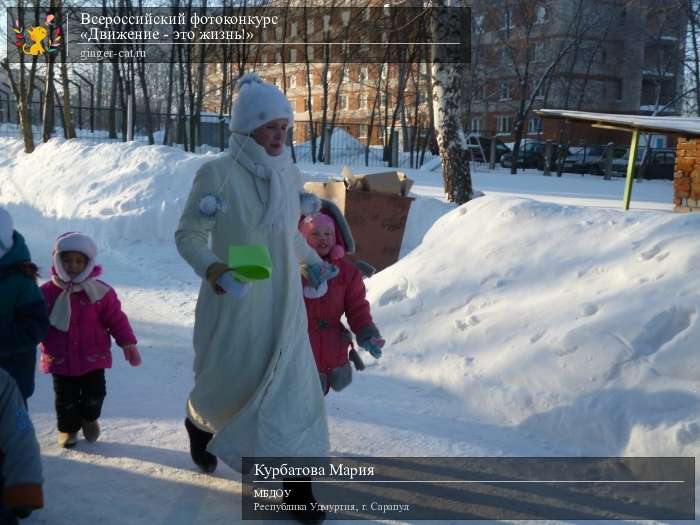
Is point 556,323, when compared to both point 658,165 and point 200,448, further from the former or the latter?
point 658,165

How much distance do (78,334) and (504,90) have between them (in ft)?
115

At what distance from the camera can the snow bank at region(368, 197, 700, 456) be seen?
3920 millimetres

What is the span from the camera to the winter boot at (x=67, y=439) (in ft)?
12.2

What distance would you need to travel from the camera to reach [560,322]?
4660 mm

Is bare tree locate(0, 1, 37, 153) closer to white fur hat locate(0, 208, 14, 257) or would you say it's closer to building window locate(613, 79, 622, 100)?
white fur hat locate(0, 208, 14, 257)

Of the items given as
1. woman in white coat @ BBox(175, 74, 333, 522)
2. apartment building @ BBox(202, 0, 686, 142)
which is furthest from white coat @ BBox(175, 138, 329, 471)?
apartment building @ BBox(202, 0, 686, 142)

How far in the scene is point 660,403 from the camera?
3832mm

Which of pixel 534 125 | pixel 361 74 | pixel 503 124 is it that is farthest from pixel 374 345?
pixel 503 124

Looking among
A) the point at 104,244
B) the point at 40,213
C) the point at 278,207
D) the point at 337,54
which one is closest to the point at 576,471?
the point at 278,207

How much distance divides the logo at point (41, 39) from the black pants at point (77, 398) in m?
17.8

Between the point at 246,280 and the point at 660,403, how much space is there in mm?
2391

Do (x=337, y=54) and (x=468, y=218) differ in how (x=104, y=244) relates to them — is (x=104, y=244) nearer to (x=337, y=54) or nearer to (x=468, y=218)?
(x=468, y=218)
